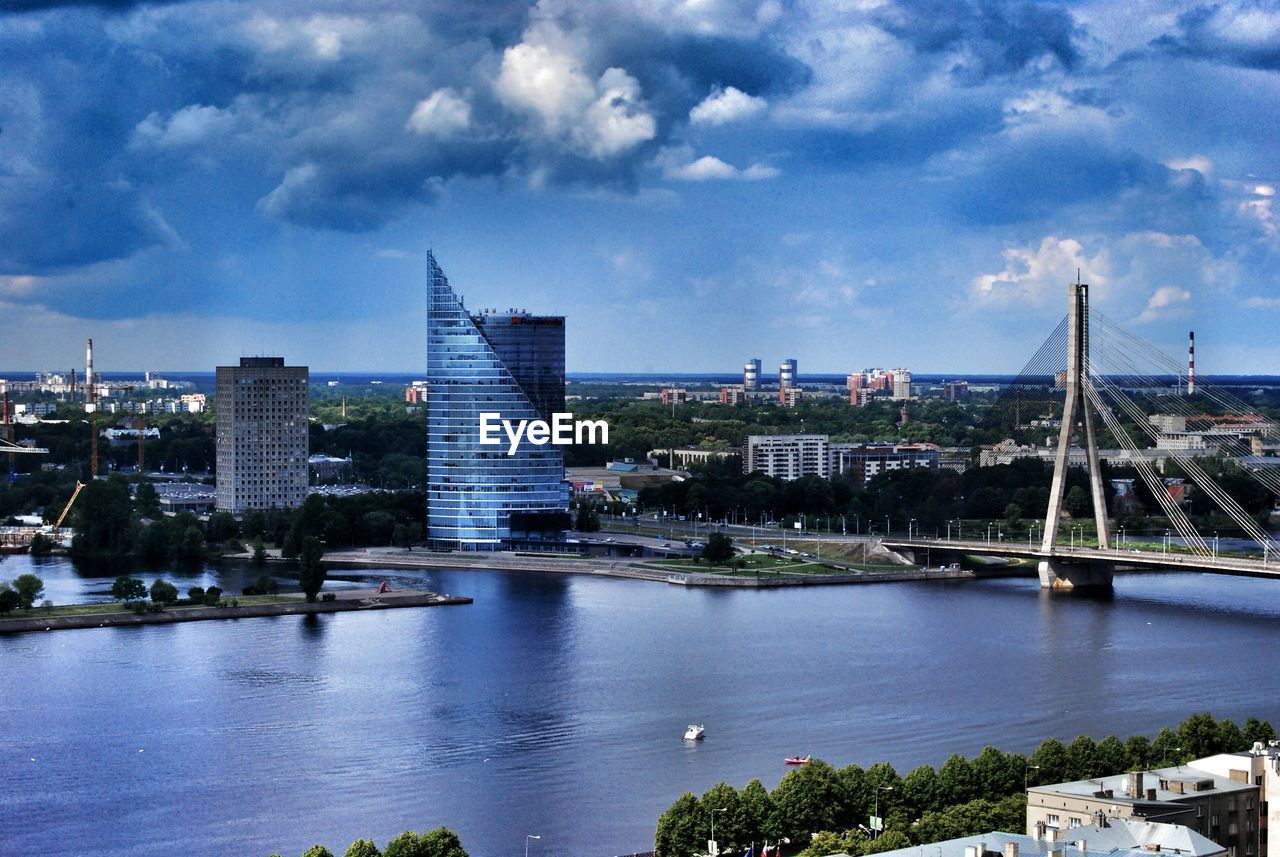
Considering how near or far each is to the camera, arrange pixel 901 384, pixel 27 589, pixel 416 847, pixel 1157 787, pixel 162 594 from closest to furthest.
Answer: pixel 416 847, pixel 1157 787, pixel 27 589, pixel 162 594, pixel 901 384

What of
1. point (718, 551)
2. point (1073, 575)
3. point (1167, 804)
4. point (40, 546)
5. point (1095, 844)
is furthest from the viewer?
point (40, 546)

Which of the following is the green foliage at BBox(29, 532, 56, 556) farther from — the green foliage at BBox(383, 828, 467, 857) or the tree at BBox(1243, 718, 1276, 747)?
the tree at BBox(1243, 718, 1276, 747)

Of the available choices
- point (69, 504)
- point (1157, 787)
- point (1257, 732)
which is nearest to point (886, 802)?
point (1157, 787)

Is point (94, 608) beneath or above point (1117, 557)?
beneath

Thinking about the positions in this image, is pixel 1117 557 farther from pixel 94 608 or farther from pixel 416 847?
pixel 416 847

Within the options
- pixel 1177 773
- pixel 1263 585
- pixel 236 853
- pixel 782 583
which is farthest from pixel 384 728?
pixel 1263 585

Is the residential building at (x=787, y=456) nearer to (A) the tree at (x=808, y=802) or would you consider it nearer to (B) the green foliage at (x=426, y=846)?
→ (A) the tree at (x=808, y=802)

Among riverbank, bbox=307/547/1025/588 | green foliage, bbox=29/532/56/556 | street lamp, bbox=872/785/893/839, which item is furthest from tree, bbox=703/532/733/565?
street lamp, bbox=872/785/893/839
